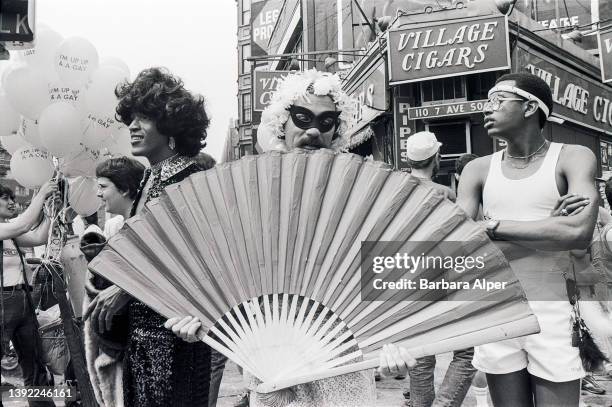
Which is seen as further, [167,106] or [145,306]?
[167,106]

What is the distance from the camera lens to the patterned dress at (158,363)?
1.78m

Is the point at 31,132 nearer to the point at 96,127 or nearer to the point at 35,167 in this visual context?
the point at 35,167

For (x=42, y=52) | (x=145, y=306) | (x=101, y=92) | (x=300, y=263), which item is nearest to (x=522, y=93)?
(x=300, y=263)

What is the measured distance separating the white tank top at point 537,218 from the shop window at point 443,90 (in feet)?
29.9

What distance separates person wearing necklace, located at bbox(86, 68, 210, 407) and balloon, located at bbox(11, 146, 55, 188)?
79.6 inches

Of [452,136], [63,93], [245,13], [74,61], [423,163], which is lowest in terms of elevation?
[423,163]

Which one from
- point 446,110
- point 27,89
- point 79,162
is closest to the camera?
point 27,89

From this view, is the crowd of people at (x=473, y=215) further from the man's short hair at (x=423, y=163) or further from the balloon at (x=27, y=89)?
the balloon at (x=27, y=89)

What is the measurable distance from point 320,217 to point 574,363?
1.01 meters

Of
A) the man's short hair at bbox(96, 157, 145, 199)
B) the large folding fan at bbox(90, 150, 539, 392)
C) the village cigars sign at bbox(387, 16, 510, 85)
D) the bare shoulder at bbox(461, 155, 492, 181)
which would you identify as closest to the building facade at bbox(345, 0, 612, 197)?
the village cigars sign at bbox(387, 16, 510, 85)

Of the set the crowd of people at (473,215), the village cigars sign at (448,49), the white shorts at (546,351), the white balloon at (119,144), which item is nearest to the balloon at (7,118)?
the white balloon at (119,144)

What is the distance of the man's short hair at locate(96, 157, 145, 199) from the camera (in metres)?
2.67

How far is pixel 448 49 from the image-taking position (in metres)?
9.68

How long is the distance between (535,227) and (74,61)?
10.5ft
